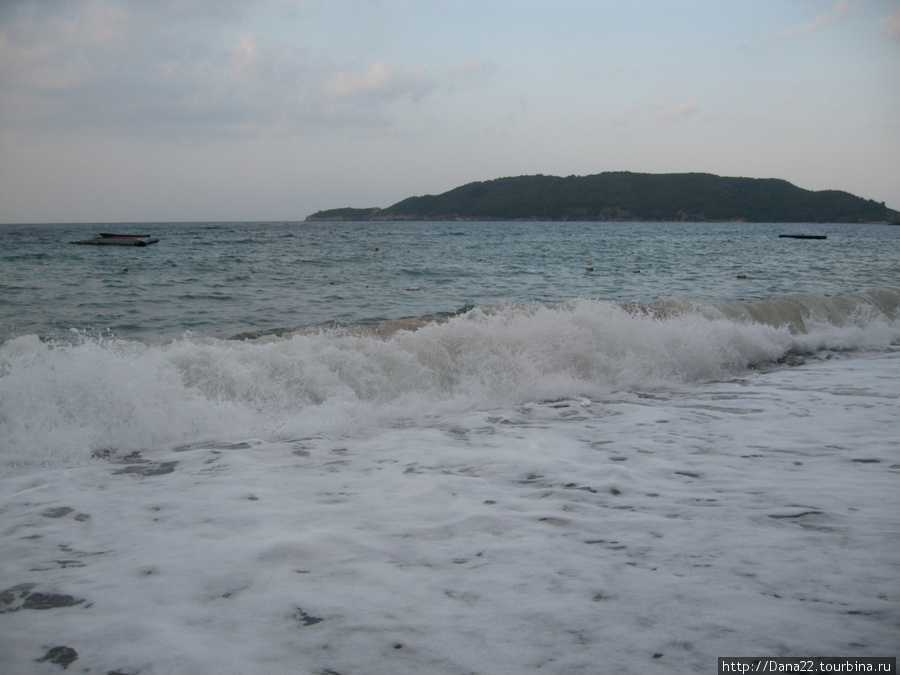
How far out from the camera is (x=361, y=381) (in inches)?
233

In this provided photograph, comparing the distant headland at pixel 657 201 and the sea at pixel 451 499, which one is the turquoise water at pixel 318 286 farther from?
the distant headland at pixel 657 201

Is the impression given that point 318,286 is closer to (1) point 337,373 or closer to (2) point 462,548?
(1) point 337,373

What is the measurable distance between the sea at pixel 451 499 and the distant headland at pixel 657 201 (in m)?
106

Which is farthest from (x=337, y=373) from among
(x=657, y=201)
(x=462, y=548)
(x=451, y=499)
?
(x=657, y=201)

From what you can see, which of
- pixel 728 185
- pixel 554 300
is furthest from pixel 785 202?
pixel 554 300

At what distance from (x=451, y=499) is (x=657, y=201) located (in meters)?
114

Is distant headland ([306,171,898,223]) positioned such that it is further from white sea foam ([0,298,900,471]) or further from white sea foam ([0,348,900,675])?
white sea foam ([0,348,900,675])

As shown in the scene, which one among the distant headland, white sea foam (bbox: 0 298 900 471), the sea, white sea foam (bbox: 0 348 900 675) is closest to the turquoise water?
the sea

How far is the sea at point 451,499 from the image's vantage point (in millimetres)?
1936

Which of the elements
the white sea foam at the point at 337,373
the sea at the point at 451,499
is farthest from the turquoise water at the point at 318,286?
the white sea foam at the point at 337,373

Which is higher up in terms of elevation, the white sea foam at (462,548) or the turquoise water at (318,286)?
the turquoise water at (318,286)

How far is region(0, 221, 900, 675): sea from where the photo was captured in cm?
194

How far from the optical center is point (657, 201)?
106m

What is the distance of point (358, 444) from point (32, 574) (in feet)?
7.56
